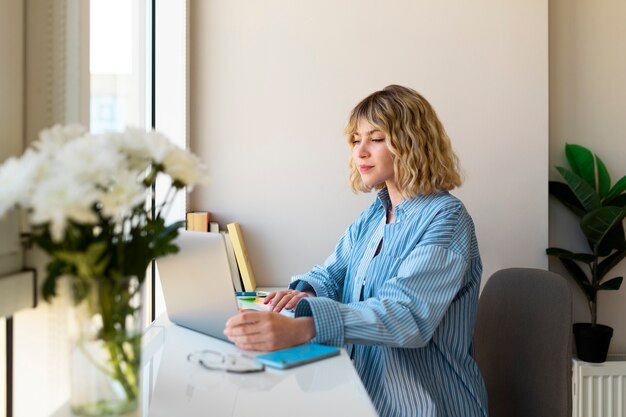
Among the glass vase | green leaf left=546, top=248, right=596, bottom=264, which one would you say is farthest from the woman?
green leaf left=546, top=248, right=596, bottom=264

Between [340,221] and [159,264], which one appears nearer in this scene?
[159,264]

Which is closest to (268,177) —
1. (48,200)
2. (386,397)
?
(386,397)

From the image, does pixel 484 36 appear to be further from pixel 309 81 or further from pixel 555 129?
pixel 309 81

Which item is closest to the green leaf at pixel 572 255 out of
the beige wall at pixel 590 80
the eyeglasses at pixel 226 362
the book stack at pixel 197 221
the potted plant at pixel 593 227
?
the potted plant at pixel 593 227

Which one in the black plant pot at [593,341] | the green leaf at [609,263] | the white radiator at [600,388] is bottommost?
the white radiator at [600,388]

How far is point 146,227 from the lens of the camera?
30.7 inches

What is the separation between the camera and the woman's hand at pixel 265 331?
1.19m

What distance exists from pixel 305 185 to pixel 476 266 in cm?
107

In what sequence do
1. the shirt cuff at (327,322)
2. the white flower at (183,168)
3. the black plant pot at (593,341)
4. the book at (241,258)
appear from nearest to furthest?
the white flower at (183,168) → the shirt cuff at (327,322) → the book at (241,258) → the black plant pot at (593,341)

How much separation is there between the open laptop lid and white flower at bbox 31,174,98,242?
20.9 inches

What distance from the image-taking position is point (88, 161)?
2.14ft

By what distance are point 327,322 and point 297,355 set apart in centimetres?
10

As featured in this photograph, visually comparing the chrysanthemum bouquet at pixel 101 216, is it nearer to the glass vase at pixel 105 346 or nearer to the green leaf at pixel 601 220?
the glass vase at pixel 105 346

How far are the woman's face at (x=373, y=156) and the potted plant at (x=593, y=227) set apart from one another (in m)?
1.11
